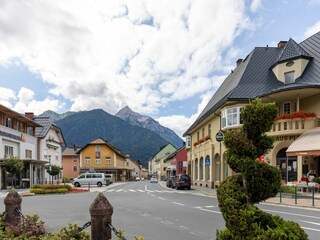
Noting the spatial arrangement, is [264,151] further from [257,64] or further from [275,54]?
[275,54]

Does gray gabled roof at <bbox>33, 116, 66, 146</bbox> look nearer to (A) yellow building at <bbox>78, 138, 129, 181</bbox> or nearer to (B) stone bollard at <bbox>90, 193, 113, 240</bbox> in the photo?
(A) yellow building at <bbox>78, 138, 129, 181</bbox>

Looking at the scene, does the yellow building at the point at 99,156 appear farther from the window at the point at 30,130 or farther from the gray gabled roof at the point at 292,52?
the gray gabled roof at the point at 292,52

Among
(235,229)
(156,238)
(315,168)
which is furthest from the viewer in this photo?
(315,168)

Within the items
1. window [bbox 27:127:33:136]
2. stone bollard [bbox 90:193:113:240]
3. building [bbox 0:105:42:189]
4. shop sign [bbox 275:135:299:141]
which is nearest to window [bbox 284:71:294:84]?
shop sign [bbox 275:135:299:141]

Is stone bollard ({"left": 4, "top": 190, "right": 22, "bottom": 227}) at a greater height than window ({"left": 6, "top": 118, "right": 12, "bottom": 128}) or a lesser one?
lesser

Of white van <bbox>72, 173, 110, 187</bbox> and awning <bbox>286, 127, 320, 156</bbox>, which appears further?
white van <bbox>72, 173, 110, 187</bbox>

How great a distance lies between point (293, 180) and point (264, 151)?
2383 centimetres

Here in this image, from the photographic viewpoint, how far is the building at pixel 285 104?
25538 mm

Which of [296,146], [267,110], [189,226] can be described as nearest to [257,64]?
[296,146]

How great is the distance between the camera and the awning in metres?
22.5

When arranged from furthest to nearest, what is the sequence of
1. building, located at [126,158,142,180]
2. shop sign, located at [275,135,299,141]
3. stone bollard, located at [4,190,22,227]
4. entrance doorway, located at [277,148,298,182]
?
building, located at [126,158,142,180]
entrance doorway, located at [277,148,298,182]
shop sign, located at [275,135,299,141]
stone bollard, located at [4,190,22,227]

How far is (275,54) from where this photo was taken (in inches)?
1432

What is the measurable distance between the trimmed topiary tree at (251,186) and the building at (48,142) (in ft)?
166

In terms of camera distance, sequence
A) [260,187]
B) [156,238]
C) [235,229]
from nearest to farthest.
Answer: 1. [235,229]
2. [260,187]
3. [156,238]
